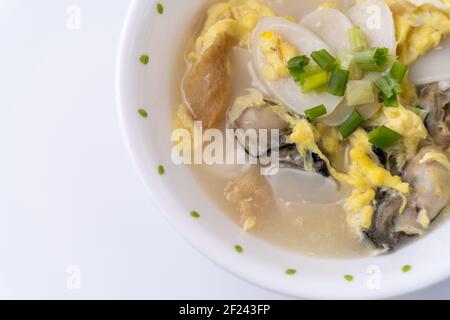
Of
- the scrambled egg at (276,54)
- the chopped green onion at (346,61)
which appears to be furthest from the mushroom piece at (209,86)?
the chopped green onion at (346,61)

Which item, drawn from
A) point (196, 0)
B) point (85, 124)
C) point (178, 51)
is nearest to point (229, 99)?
point (178, 51)

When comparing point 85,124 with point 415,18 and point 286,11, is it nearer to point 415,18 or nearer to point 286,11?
point 286,11

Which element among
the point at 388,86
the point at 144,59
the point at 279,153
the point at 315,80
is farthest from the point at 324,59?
the point at 144,59

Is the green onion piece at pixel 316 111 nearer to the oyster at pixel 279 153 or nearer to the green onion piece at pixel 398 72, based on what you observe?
the oyster at pixel 279 153

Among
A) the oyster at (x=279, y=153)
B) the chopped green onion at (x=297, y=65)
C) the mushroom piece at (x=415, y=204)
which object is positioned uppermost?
the chopped green onion at (x=297, y=65)

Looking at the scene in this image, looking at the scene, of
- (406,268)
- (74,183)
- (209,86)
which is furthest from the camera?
(74,183)

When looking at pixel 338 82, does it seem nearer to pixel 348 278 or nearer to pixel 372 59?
pixel 372 59

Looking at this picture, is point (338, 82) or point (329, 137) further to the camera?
point (329, 137)
